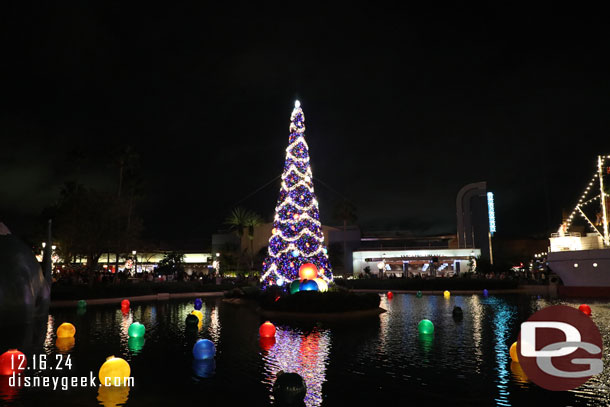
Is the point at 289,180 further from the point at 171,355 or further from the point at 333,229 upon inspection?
the point at 333,229

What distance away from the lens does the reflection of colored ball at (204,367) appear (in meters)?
10.6

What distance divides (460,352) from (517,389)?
12.8ft

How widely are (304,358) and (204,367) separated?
258cm

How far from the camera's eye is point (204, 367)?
11305mm

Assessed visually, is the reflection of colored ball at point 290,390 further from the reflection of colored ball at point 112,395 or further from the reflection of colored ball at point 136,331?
the reflection of colored ball at point 136,331

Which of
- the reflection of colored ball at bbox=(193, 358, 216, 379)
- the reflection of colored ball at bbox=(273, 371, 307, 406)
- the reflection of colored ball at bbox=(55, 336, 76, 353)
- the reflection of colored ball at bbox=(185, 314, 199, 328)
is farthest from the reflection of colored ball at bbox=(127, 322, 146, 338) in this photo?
the reflection of colored ball at bbox=(273, 371, 307, 406)

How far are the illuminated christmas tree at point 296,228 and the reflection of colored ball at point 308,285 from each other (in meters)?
6.34

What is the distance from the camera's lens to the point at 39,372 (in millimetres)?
10836

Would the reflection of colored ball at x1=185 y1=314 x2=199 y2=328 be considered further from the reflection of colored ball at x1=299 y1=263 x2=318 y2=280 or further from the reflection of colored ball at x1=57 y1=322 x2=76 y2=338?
the reflection of colored ball at x1=299 y1=263 x2=318 y2=280

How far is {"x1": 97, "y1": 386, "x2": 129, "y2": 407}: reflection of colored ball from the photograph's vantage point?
8.30 metres

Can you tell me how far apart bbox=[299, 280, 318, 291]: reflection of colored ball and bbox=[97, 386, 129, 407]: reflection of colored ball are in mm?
15895

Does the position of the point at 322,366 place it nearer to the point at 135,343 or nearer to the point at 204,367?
the point at 204,367

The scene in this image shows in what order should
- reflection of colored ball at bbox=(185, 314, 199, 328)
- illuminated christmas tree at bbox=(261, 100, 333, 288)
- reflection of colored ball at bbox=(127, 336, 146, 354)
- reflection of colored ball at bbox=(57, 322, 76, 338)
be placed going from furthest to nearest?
illuminated christmas tree at bbox=(261, 100, 333, 288), reflection of colored ball at bbox=(185, 314, 199, 328), reflection of colored ball at bbox=(57, 322, 76, 338), reflection of colored ball at bbox=(127, 336, 146, 354)

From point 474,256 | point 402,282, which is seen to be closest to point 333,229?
point 474,256
